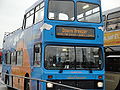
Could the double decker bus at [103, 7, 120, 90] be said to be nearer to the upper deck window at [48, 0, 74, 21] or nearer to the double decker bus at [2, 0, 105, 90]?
the double decker bus at [2, 0, 105, 90]

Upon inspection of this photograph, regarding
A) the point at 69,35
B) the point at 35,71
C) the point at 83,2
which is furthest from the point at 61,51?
the point at 83,2

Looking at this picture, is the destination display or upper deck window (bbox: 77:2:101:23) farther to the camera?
upper deck window (bbox: 77:2:101:23)

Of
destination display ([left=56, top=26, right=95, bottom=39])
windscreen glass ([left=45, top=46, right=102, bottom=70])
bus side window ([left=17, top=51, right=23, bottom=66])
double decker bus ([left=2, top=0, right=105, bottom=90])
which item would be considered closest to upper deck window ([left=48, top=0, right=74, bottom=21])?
double decker bus ([left=2, top=0, right=105, bottom=90])

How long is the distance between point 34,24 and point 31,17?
33.6 inches

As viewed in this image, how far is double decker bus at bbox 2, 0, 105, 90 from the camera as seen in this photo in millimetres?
10102

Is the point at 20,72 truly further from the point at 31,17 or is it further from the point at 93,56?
the point at 93,56

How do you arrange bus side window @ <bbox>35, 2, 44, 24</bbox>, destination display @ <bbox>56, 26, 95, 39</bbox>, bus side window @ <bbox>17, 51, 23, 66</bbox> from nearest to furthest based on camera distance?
destination display @ <bbox>56, 26, 95, 39</bbox> < bus side window @ <bbox>35, 2, 44, 24</bbox> < bus side window @ <bbox>17, 51, 23, 66</bbox>

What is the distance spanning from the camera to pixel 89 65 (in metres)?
10.5

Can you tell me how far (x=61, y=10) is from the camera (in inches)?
432

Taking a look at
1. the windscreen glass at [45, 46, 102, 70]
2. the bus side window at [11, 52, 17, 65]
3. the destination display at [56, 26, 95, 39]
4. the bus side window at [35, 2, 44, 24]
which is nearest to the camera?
the windscreen glass at [45, 46, 102, 70]

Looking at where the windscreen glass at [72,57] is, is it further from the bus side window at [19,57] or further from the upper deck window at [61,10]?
the bus side window at [19,57]

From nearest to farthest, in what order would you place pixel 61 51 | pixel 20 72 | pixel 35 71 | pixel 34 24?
1. pixel 61 51
2. pixel 35 71
3. pixel 34 24
4. pixel 20 72

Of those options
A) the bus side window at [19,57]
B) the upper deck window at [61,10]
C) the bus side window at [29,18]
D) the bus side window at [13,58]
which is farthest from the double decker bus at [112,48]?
the bus side window at [13,58]

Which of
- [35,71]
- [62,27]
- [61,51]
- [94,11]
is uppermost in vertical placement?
[94,11]
